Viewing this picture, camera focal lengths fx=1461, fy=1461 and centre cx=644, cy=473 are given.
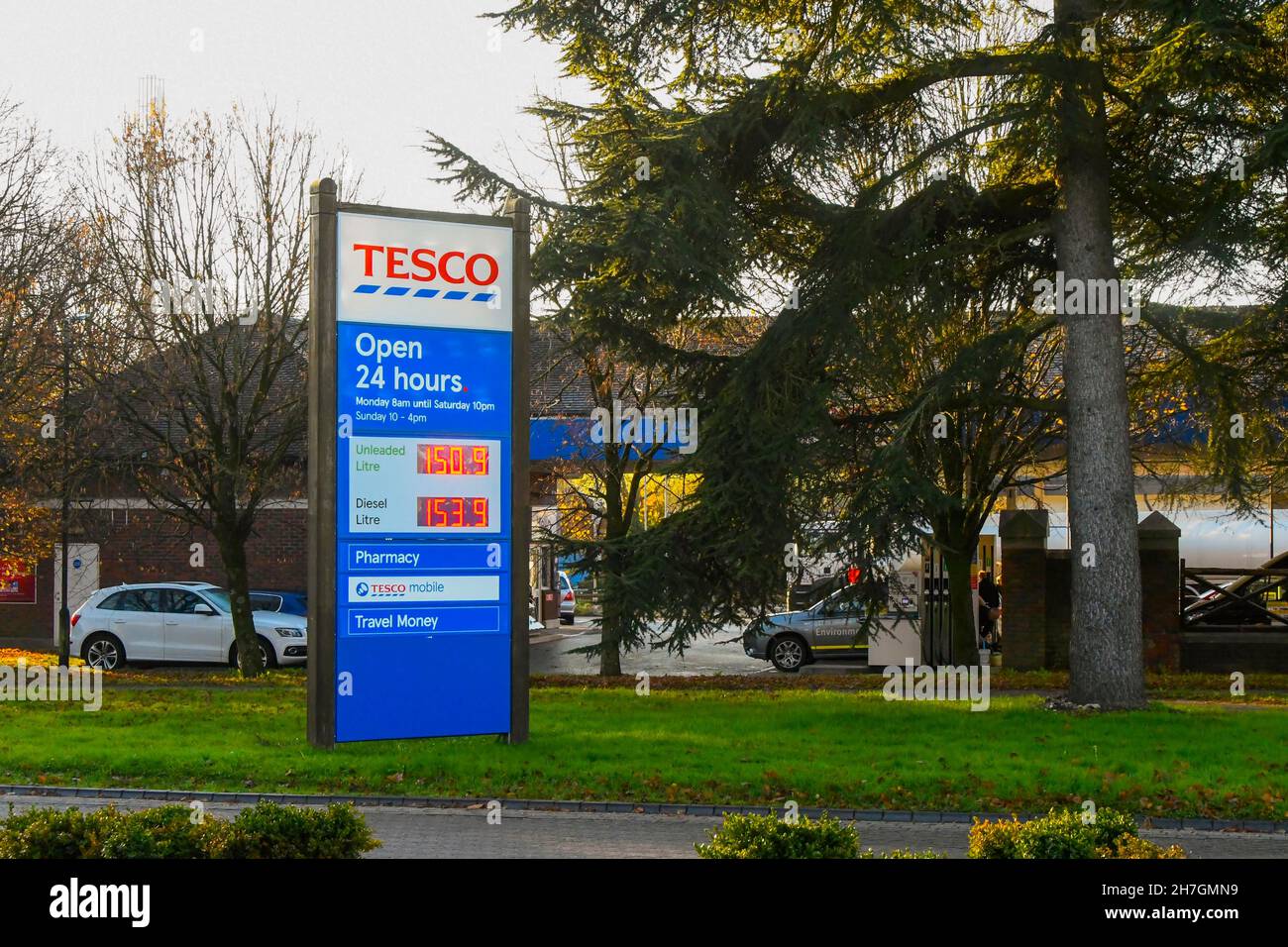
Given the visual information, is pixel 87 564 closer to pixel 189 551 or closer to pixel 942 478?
pixel 189 551

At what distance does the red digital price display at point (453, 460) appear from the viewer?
13.4 m

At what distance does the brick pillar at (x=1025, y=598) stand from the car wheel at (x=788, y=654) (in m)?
5.59

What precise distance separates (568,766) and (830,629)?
677 inches

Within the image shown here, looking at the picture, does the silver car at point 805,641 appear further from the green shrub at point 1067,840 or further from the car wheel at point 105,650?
the green shrub at point 1067,840

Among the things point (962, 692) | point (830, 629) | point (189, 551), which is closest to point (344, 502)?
point (962, 692)

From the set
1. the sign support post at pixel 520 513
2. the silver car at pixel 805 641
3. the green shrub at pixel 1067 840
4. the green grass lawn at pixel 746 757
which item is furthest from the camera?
the silver car at pixel 805 641

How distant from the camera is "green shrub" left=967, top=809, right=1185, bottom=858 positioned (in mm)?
6246

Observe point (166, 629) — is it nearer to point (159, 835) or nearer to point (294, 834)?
point (159, 835)

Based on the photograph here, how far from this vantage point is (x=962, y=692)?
765 inches

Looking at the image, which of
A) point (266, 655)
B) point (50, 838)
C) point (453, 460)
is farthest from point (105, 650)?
point (50, 838)

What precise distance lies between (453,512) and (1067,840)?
8.16m

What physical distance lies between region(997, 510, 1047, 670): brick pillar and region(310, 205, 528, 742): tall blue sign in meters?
12.5

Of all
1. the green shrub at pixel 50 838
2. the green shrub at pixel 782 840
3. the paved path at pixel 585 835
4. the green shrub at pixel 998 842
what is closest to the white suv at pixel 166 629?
the paved path at pixel 585 835

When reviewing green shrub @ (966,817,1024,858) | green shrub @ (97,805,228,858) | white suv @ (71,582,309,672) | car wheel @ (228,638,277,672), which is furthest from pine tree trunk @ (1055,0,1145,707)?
car wheel @ (228,638,277,672)
